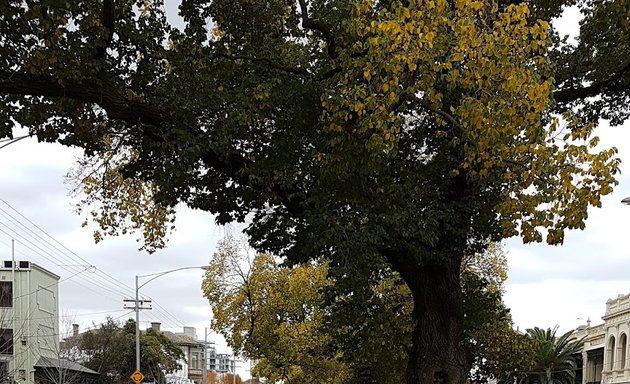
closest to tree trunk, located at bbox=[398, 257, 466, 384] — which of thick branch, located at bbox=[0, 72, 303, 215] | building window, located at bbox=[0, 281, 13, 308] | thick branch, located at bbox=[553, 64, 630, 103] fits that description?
thick branch, located at bbox=[0, 72, 303, 215]

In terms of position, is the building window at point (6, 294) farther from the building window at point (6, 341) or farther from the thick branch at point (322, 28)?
the thick branch at point (322, 28)

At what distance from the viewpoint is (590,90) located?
12242mm

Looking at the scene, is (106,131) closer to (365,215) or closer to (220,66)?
(220,66)

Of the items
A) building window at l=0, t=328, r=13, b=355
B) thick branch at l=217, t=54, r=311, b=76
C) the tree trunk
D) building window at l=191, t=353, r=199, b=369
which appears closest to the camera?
thick branch at l=217, t=54, r=311, b=76

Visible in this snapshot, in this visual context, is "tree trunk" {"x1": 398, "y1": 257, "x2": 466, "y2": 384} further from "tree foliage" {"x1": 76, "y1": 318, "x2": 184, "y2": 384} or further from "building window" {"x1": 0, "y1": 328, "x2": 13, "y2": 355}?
"tree foliage" {"x1": 76, "y1": 318, "x2": 184, "y2": 384}

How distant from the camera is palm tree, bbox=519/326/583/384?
208 ft

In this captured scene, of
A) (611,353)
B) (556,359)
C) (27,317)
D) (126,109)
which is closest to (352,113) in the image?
(126,109)

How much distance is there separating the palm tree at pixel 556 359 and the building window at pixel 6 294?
126 feet

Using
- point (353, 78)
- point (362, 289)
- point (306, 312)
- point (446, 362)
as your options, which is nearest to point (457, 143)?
point (353, 78)

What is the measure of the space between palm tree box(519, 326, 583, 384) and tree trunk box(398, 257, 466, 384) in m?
53.6

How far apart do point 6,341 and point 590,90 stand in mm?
38959

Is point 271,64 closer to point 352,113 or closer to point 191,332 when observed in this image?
point 352,113

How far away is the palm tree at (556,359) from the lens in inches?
2495

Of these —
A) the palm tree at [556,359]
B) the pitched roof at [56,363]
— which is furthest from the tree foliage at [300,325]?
the palm tree at [556,359]
